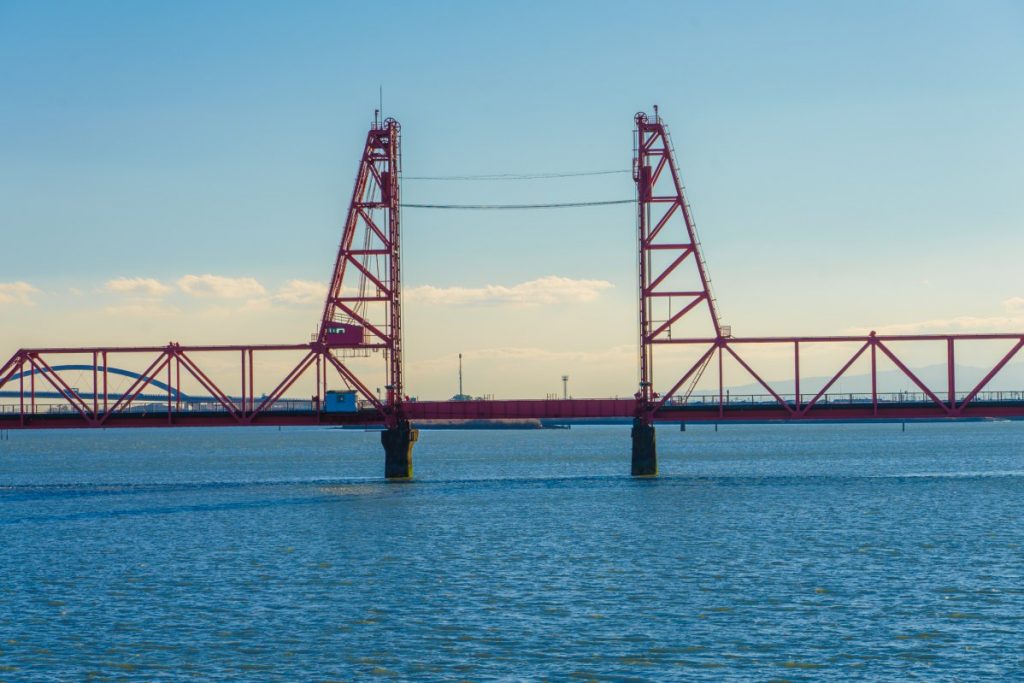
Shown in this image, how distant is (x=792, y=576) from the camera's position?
4612 cm

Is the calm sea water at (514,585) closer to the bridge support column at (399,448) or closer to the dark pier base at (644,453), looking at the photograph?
the bridge support column at (399,448)

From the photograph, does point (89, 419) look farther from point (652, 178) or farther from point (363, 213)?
point (652, 178)

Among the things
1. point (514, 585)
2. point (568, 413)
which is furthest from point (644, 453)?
point (514, 585)

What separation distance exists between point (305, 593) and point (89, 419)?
53637mm

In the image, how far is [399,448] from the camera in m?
94.2

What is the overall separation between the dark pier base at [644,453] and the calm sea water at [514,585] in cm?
732

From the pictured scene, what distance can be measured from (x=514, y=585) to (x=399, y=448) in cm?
5001

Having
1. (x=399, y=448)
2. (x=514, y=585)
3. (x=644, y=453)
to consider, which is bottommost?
(x=514, y=585)

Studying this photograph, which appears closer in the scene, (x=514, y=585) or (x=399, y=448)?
(x=514, y=585)

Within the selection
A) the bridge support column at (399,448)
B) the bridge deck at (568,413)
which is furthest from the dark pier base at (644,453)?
the bridge support column at (399,448)

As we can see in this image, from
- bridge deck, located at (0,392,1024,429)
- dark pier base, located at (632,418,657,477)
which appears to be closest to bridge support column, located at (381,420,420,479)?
bridge deck, located at (0,392,1024,429)

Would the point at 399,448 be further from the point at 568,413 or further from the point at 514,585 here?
the point at 514,585

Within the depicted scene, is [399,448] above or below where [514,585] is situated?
above

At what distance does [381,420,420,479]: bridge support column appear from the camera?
9325cm
